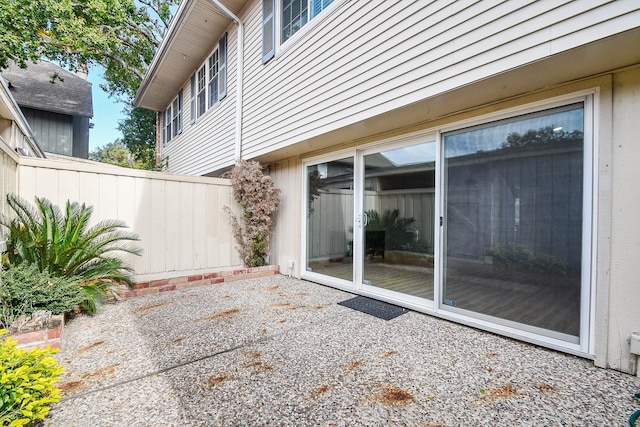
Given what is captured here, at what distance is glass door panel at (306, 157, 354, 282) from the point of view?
456cm

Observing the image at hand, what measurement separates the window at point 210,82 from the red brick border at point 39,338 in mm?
5481

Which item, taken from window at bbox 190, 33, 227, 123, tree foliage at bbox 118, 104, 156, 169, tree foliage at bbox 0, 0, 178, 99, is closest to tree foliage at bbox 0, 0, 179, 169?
tree foliage at bbox 0, 0, 178, 99

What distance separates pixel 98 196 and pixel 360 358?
4.45 meters

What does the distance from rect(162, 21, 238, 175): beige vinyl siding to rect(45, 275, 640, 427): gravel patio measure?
164 inches

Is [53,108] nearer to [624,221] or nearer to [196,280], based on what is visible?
[196,280]

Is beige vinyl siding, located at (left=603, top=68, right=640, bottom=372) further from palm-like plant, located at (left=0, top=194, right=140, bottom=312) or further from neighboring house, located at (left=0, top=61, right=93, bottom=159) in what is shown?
neighboring house, located at (left=0, top=61, right=93, bottom=159)

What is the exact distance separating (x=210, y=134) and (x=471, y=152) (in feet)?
20.0

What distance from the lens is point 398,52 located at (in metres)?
3.04

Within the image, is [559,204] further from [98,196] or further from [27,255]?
[98,196]

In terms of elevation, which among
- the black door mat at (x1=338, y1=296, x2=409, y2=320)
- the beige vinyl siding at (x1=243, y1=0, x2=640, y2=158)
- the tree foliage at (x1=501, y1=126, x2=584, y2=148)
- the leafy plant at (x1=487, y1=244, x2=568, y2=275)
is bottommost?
the black door mat at (x1=338, y1=296, x2=409, y2=320)

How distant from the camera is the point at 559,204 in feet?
8.30

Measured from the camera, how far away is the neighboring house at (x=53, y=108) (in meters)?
12.2

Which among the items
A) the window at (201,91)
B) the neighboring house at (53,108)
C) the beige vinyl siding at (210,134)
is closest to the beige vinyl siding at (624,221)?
the beige vinyl siding at (210,134)

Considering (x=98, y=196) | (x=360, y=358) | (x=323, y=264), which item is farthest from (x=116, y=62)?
(x=360, y=358)
